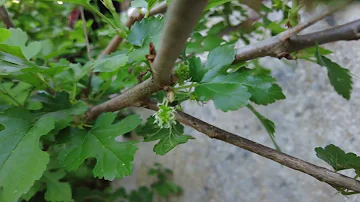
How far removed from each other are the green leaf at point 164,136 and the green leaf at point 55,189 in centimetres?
16

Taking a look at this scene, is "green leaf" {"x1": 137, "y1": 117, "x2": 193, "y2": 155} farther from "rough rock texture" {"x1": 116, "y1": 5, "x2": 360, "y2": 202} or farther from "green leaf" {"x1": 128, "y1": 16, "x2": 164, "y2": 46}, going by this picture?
"rough rock texture" {"x1": 116, "y1": 5, "x2": 360, "y2": 202}

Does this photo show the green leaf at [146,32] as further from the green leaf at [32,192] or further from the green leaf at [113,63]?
the green leaf at [32,192]

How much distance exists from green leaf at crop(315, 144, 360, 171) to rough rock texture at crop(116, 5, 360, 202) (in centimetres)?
17

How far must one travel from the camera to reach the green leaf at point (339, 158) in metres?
0.34

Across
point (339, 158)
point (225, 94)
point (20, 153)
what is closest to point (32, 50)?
point (20, 153)

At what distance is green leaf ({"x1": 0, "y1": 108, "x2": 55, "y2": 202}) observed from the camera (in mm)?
340

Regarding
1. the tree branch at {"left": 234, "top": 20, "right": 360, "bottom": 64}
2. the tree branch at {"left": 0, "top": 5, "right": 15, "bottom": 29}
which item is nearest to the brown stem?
the tree branch at {"left": 234, "top": 20, "right": 360, "bottom": 64}

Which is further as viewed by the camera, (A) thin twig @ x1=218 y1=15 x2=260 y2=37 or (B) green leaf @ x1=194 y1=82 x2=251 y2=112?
(A) thin twig @ x1=218 y1=15 x2=260 y2=37

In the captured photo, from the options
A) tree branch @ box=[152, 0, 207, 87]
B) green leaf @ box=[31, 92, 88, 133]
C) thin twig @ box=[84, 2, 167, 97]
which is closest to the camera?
tree branch @ box=[152, 0, 207, 87]

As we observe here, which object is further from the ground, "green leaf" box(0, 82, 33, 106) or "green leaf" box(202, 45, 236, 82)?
"green leaf" box(202, 45, 236, 82)

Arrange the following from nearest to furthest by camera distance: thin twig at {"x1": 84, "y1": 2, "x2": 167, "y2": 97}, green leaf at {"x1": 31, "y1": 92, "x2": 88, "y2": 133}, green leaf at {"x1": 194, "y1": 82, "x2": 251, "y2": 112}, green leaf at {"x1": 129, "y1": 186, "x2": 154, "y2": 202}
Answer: green leaf at {"x1": 194, "y1": 82, "x2": 251, "y2": 112}
green leaf at {"x1": 31, "y1": 92, "x2": 88, "y2": 133}
thin twig at {"x1": 84, "y1": 2, "x2": 167, "y2": 97}
green leaf at {"x1": 129, "y1": 186, "x2": 154, "y2": 202}

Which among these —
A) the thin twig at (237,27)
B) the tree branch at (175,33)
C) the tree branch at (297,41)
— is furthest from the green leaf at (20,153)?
the thin twig at (237,27)

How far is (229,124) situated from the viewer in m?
0.73

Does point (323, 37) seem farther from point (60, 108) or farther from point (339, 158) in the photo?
point (60, 108)
